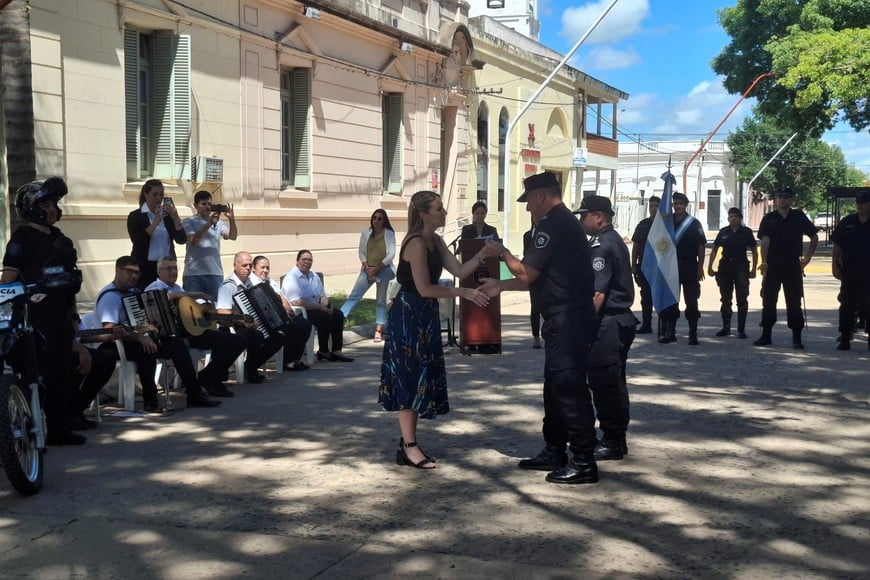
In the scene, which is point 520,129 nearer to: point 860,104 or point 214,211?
point 860,104

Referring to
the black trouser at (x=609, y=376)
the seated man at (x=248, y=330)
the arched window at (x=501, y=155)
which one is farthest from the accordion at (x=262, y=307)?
the arched window at (x=501, y=155)

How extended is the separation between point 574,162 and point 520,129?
20.5 feet

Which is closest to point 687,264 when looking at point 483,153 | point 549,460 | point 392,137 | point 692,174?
point 549,460

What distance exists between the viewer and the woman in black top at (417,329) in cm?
661

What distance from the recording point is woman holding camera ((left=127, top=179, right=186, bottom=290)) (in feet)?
33.9

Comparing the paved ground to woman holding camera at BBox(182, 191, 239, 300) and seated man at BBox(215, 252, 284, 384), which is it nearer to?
seated man at BBox(215, 252, 284, 384)

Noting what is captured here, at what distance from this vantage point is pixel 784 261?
42.7 feet

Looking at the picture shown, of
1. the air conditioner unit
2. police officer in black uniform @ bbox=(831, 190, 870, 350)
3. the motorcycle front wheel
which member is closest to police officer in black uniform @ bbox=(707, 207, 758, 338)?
police officer in black uniform @ bbox=(831, 190, 870, 350)

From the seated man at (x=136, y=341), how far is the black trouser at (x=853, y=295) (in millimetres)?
7835

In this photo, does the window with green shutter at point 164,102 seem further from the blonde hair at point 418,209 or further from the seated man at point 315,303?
the blonde hair at point 418,209

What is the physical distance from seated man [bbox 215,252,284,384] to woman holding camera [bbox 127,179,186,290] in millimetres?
647

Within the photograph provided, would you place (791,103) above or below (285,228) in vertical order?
above

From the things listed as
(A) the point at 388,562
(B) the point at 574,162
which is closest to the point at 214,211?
(A) the point at 388,562

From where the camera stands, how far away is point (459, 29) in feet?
85.8
